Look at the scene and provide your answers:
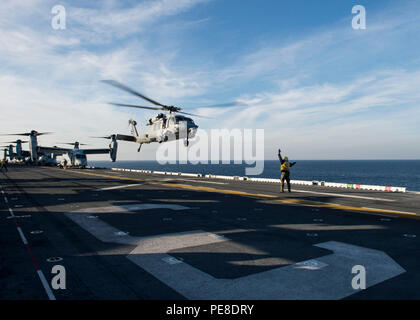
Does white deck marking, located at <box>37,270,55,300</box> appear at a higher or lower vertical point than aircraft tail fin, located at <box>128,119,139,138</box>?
lower

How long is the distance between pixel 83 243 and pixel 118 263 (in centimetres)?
233

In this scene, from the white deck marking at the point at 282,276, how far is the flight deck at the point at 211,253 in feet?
0.07

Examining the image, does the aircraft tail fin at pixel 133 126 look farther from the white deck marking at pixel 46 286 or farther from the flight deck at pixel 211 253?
the white deck marking at pixel 46 286

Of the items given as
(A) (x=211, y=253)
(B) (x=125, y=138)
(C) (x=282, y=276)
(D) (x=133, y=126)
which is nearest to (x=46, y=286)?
(A) (x=211, y=253)

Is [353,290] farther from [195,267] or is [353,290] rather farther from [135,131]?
[135,131]

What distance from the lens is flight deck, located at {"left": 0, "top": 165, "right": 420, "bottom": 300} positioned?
504 cm

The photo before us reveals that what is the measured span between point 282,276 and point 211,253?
2099mm

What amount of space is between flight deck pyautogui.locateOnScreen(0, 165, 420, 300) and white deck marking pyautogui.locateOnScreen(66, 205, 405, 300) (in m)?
0.02

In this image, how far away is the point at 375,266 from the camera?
6102 millimetres

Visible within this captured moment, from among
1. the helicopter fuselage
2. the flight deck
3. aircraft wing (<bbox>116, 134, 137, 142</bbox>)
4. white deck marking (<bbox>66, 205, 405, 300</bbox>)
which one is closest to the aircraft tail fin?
aircraft wing (<bbox>116, 134, 137, 142</bbox>)

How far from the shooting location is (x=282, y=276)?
18.3ft

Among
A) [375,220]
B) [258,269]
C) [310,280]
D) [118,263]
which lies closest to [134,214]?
[118,263]

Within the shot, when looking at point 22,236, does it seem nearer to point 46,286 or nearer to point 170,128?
point 46,286

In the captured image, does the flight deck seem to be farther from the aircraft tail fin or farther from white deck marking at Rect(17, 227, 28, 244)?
the aircraft tail fin
